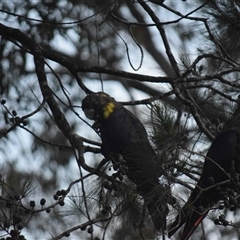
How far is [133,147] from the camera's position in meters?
3.25

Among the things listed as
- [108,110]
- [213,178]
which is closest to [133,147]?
[213,178]

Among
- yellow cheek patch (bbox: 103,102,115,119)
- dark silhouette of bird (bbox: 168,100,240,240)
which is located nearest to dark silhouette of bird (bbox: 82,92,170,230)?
yellow cheek patch (bbox: 103,102,115,119)

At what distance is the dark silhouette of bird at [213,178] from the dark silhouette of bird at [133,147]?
12cm

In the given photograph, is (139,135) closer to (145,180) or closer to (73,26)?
(145,180)

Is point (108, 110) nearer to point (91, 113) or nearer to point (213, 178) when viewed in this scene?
point (91, 113)

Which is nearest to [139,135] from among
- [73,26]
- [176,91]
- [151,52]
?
[176,91]

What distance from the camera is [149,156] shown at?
3012mm

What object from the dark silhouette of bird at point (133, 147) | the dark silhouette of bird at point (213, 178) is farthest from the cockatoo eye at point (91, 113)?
the dark silhouette of bird at point (213, 178)

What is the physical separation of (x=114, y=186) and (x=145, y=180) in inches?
5.9

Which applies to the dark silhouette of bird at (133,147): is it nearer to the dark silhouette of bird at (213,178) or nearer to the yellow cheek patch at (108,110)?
the yellow cheek patch at (108,110)

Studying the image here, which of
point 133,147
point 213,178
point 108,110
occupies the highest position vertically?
point 108,110

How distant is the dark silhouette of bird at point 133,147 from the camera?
2.99 meters

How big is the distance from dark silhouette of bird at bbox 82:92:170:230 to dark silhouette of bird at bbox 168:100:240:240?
0.12 m

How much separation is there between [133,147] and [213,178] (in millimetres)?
396
